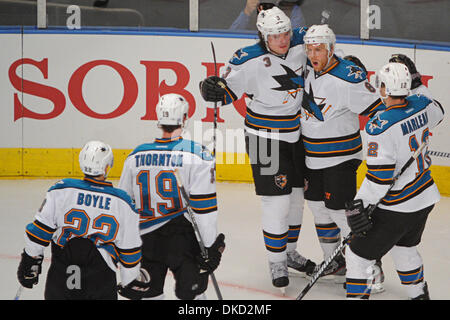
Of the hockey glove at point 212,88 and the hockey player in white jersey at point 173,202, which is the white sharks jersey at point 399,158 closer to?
the hockey player in white jersey at point 173,202

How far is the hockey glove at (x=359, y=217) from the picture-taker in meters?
3.30

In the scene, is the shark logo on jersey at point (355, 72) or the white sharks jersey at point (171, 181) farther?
the shark logo on jersey at point (355, 72)

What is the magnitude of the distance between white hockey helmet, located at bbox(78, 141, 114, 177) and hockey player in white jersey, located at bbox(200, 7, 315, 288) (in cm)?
111

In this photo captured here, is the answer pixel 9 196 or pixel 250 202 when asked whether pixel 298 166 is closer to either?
pixel 250 202

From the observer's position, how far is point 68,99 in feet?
20.5

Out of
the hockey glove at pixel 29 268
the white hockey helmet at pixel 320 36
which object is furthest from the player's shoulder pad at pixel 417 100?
the hockey glove at pixel 29 268

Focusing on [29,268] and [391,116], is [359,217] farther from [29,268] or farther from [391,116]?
[29,268]

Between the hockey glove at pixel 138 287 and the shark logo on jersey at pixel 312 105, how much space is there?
4.22 ft

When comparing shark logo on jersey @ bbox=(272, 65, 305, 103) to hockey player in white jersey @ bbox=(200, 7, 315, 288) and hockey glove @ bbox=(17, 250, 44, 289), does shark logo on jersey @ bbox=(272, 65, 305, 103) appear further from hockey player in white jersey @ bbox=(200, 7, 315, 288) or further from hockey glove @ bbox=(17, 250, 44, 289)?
hockey glove @ bbox=(17, 250, 44, 289)

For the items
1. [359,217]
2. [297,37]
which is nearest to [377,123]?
[359,217]

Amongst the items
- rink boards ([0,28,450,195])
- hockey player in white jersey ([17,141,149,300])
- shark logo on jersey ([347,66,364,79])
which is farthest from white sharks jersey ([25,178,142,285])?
rink boards ([0,28,450,195])

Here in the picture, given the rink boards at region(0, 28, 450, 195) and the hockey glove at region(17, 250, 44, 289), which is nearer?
the hockey glove at region(17, 250, 44, 289)

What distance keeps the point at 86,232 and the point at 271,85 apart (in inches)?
58.5

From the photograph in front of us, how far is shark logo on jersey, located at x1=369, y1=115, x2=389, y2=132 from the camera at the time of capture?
10.7 feet
